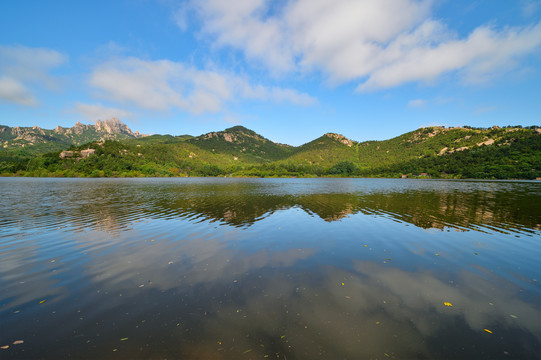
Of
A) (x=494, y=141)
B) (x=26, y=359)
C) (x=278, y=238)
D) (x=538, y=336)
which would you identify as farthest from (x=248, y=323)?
(x=494, y=141)

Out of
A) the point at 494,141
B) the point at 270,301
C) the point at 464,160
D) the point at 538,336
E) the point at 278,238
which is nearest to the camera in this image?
the point at 538,336

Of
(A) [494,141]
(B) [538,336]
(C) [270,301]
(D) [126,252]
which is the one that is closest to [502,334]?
(B) [538,336]

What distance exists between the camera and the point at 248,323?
631cm

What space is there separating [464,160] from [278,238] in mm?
209579

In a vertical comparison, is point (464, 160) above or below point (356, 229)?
above

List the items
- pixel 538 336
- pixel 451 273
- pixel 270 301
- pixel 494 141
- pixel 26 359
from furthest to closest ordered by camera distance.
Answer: pixel 494 141
pixel 451 273
pixel 270 301
pixel 538 336
pixel 26 359

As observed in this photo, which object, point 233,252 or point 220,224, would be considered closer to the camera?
point 233,252

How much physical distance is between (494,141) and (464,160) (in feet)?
184

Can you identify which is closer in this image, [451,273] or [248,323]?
[248,323]

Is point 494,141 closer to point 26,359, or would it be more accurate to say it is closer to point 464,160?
point 464,160

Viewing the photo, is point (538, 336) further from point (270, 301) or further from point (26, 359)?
point (26, 359)

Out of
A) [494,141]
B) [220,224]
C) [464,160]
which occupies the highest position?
[494,141]

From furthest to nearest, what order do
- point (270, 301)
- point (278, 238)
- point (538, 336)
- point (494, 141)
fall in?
1. point (494, 141)
2. point (278, 238)
3. point (270, 301)
4. point (538, 336)

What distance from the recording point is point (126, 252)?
40.6 ft
